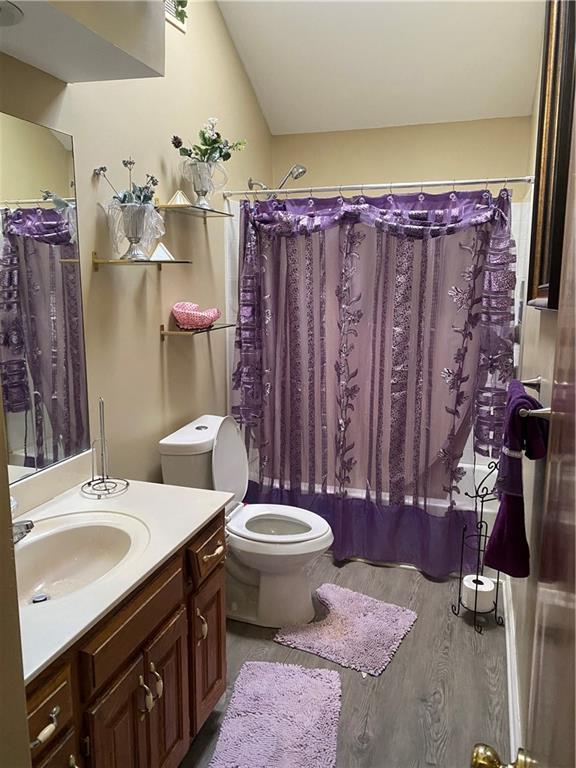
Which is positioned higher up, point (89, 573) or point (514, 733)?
point (89, 573)

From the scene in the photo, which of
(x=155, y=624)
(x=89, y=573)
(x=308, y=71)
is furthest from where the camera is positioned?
(x=308, y=71)

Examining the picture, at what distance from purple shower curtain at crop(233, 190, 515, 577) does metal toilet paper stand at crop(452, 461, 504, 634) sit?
0.07m

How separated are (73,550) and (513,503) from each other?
1199 millimetres

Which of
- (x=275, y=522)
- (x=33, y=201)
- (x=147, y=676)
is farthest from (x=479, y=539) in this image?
(x=33, y=201)

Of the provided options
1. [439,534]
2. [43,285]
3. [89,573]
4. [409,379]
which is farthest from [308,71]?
[89,573]

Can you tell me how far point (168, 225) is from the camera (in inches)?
101

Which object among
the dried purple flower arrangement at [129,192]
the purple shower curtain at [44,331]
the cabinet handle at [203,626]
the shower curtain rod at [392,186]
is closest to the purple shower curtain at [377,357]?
the shower curtain rod at [392,186]

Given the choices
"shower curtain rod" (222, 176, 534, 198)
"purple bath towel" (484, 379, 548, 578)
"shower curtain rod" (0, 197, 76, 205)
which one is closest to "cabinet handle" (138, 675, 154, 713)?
"purple bath towel" (484, 379, 548, 578)

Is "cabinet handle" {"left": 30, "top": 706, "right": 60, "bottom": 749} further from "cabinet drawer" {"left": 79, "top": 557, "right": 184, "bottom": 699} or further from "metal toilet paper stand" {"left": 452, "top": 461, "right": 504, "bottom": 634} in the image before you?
"metal toilet paper stand" {"left": 452, "top": 461, "right": 504, "bottom": 634}

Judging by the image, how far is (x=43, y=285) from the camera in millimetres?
1837

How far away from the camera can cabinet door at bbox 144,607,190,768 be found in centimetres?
154

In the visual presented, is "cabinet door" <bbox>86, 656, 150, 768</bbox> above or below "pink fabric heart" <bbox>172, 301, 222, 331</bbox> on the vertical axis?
below

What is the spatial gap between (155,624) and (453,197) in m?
2.24

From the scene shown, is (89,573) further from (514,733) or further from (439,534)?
(439,534)
